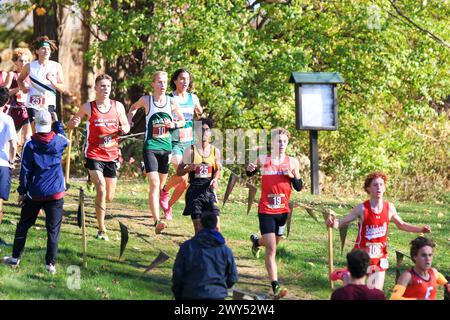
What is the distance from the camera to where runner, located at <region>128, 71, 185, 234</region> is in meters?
12.4

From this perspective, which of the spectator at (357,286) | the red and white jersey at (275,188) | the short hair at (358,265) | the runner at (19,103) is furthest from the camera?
the runner at (19,103)

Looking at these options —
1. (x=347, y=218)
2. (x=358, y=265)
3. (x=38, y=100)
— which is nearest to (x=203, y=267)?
(x=358, y=265)

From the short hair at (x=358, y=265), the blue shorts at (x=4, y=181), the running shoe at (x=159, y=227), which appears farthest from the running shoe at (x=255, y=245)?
the short hair at (x=358, y=265)

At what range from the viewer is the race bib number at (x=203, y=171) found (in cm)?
1137

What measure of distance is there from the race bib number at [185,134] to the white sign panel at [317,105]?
5.82m

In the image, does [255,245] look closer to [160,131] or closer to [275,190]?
[275,190]

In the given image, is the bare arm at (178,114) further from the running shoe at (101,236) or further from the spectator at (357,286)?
the spectator at (357,286)

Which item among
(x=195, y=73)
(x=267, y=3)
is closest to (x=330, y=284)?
(x=195, y=73)

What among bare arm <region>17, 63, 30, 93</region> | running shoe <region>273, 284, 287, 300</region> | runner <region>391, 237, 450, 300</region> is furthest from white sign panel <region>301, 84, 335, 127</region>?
runner <region>391, 237, 450, 300</region>

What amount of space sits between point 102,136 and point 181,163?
3.62 ft

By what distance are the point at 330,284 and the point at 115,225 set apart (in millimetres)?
3623

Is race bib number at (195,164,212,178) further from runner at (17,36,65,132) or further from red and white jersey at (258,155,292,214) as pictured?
runner at (17,36,65,132)

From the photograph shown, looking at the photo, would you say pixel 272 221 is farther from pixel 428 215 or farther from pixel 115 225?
pixel 428 215

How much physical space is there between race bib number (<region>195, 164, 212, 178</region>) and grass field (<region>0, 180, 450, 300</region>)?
3.35ft
